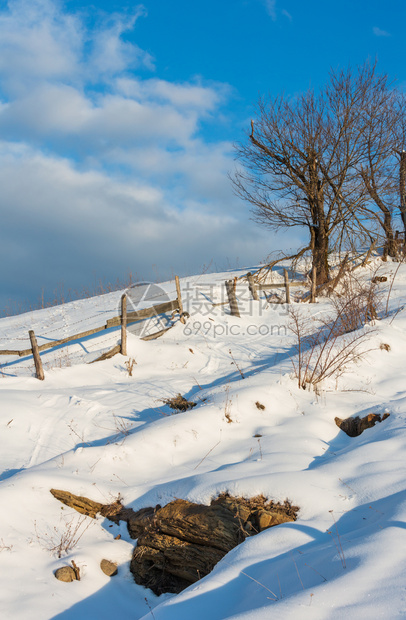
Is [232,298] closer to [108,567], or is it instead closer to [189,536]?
[189,536]

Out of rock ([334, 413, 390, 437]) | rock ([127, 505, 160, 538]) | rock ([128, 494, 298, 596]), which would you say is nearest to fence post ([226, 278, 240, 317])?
rock ([334, 413, 390, 437])

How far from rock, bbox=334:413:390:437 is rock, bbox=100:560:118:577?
3181 millimetres

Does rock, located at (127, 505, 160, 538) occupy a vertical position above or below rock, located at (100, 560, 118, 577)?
above

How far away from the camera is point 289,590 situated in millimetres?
2129

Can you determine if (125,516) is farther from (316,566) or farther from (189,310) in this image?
(189,310)

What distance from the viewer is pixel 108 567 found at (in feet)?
10.7

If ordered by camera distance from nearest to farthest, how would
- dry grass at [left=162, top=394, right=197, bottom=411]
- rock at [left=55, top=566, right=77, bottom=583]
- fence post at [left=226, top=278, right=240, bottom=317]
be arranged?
rock at [left=55, top=566, right=77, bottom=583] < dry grass at [left=162, top=394, right=197, bottom=411] < fence post at [left=226, top=278, right=240, bottom=317]

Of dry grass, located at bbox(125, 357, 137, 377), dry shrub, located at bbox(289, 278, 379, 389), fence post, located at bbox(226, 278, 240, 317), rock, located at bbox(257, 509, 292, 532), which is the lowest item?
rock, located at bbox(257, 509, 292, 532)

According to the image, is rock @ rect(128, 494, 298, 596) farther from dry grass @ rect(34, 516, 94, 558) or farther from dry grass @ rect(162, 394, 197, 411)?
dry grass @ rect(162, 394, 197, 411)

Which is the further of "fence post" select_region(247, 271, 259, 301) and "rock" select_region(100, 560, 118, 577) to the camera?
"fence post" select_region(247, 271, 259, 301)

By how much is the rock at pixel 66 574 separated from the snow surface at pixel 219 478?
0.04m

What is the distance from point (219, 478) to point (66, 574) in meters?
1.47

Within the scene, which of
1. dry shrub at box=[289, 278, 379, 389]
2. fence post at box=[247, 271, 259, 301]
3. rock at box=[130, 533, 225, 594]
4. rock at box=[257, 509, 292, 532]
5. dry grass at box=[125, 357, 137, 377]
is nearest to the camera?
rock at box=[257, 509, 292, 532]

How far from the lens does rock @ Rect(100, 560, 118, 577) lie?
3.23 m
